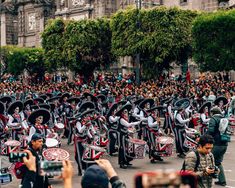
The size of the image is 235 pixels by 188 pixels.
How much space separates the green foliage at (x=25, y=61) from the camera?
5894 cm

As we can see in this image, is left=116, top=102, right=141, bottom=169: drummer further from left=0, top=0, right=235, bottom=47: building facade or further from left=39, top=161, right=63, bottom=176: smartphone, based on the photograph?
left=0, top=0, right=235, bottom=47: building facade

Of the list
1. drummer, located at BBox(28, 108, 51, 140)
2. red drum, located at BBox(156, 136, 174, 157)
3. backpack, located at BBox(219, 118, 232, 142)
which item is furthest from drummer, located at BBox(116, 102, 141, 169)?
backpack, located at BBox(219, 118, 232, 142)

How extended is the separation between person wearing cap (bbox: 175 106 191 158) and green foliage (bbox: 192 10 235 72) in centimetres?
1796

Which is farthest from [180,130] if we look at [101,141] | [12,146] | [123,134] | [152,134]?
[12,146]

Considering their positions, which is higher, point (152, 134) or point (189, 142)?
point (152, 134)

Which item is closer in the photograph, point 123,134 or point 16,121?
point 123,134

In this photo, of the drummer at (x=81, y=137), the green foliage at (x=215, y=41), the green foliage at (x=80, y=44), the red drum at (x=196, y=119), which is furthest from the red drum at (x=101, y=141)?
the green foliage at (x=80, y=44)

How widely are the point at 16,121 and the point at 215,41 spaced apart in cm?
2089

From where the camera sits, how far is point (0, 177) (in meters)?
9.70

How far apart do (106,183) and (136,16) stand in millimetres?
35220

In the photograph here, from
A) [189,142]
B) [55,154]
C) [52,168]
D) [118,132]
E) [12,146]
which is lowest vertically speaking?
[189,142]

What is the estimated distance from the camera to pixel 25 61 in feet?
196

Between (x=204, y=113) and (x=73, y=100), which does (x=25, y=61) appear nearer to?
(x=73, y=100)

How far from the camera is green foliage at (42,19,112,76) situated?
4512 cm
